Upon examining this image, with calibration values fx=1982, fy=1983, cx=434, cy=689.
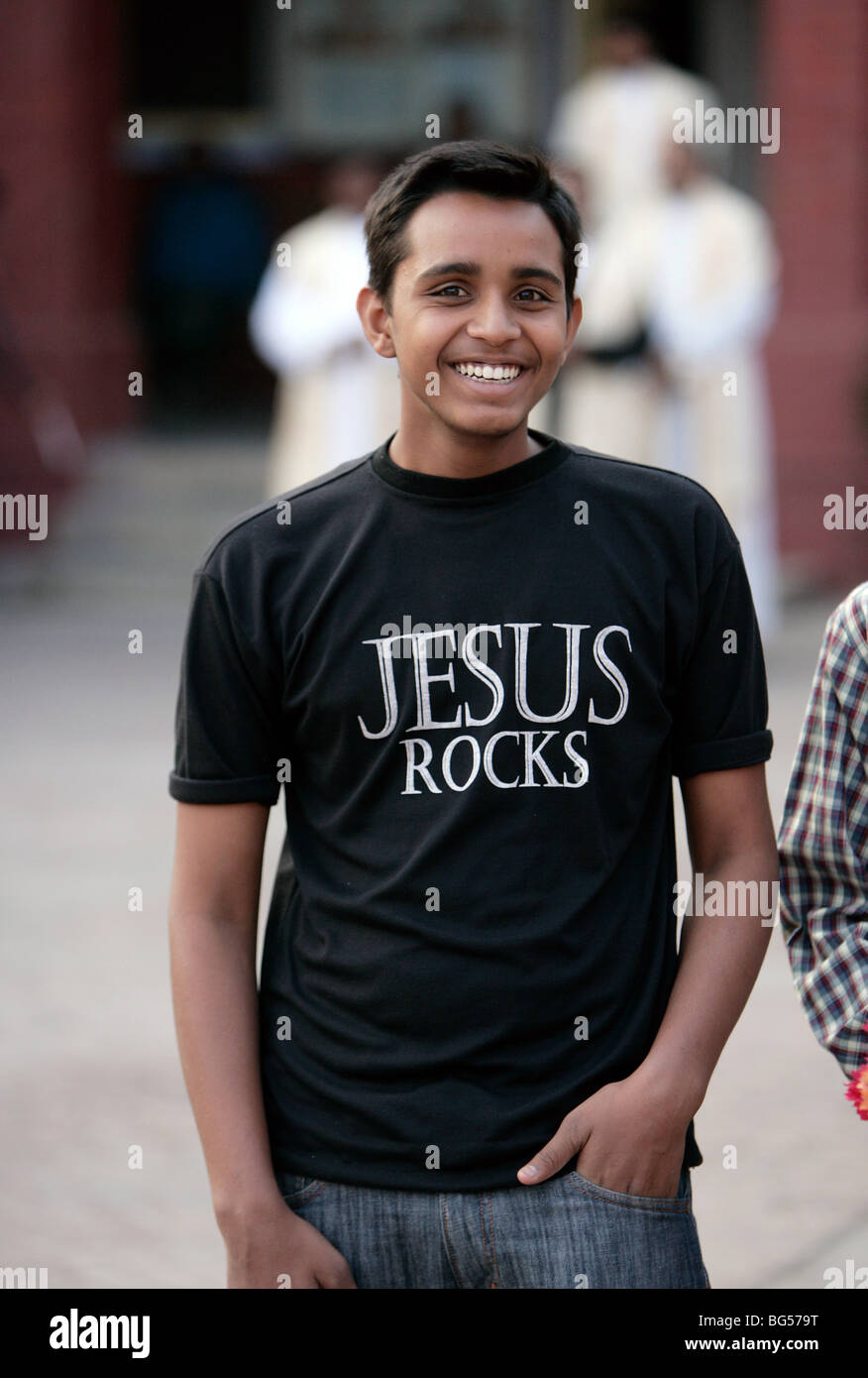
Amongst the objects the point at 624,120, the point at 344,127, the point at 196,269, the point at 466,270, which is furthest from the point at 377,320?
the point at 344,127

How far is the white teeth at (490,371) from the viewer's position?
221cm

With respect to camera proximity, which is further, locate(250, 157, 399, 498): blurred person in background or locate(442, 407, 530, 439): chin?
locate(250, 157, 399, 498): blurred person in background

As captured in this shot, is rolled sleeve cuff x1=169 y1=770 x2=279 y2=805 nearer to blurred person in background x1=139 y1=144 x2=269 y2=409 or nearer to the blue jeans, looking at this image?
the blue jeans

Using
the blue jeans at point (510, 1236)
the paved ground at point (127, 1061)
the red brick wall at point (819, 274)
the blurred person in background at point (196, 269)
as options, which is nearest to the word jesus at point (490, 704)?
the blue jeans at point (510, 1236)

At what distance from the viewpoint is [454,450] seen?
225cm

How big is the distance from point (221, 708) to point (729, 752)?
579 mm

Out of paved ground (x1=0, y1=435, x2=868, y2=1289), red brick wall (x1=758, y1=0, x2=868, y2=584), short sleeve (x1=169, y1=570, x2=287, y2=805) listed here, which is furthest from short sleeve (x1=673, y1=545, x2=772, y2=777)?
red brick wall (x1=758, y1=0, x2=868, y2=584)

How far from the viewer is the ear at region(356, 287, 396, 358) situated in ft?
7.68

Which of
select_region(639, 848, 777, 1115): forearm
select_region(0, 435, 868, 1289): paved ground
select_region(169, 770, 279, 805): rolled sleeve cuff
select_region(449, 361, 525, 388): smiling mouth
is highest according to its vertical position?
select_region(449, 361, 525, 388): smiling mouth

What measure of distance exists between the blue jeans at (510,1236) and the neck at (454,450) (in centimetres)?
80

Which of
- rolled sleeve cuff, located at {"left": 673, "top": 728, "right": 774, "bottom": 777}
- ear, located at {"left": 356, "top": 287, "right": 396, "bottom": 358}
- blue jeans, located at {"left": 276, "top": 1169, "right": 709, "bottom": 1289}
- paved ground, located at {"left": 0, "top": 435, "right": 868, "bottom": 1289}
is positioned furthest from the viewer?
paved ground, located at {"left": 0, "top": 435, "right": 868, "bottom": 1289}

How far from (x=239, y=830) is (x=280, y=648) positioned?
22cm

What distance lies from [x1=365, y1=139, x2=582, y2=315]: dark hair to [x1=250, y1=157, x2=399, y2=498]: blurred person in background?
26.1 feet

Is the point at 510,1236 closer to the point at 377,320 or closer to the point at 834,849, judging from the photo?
the point at 834,849
